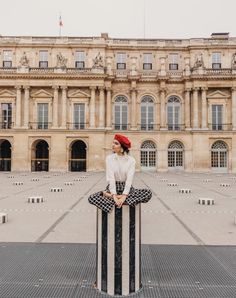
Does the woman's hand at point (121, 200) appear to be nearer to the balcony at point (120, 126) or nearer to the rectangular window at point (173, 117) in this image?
the balcony at point (120, 126)

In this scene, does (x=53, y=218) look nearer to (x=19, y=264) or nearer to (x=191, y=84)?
(x=19, y=264)

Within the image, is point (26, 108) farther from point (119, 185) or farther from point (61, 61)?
point (119, 185)

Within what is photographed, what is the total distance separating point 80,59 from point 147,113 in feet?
41.8

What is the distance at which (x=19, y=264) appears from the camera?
20.8 feet

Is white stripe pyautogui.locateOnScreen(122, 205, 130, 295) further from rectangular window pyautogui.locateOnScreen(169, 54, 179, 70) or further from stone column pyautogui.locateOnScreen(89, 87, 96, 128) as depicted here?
rectangular window pyautogui.locateOnScreen(169, 54, 179, 70)

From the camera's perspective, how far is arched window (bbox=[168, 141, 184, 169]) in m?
49.4

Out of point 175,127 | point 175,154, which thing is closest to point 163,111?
point 175,127

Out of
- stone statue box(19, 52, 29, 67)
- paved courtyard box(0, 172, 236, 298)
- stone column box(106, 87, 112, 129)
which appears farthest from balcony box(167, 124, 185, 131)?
paved courtyard box(0, 172, 236, 298)

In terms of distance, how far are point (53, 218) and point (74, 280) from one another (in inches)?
233

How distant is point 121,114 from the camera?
5097cm

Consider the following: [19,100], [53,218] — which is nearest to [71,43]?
[19,100]

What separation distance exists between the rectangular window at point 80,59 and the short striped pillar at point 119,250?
48356 mm

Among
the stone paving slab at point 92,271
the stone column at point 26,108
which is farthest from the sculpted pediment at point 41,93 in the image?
the stone paving slab at point 92,271

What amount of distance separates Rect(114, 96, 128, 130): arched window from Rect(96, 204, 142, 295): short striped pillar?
45808 millimetres
